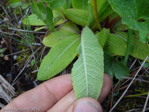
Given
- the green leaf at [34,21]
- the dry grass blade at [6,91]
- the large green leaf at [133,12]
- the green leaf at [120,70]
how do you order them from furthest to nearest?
the green leaf at [34,21]
the dry grass blade at [6,91]
the green leaf at [120,70]
the large green leaf at [133,12]

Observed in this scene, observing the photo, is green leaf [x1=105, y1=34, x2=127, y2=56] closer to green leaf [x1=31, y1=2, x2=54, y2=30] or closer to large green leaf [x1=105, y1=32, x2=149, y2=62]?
large green leaf [x1=105, y1=32, x2=149, y2=62]

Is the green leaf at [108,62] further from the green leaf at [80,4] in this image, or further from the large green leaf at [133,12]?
the green leaf at [80,4]

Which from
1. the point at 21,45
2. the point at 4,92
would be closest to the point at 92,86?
the point at 4,92

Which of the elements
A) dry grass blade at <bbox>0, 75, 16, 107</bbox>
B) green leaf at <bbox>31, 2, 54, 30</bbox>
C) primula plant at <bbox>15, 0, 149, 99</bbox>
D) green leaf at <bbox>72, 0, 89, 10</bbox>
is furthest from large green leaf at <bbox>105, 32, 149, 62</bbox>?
dry grass blade at <bbox>0, 75, 16, 107</bbox>

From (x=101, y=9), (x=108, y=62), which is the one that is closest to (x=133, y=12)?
(x=101, y=9)

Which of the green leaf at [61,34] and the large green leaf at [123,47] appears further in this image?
the green leaf at [61,34]

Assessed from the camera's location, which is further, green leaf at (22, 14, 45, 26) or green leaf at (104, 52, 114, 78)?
green leaf at (22, 14, 45, 26)

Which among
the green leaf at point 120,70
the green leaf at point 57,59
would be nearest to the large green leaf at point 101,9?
the green leaf at point 57,59
